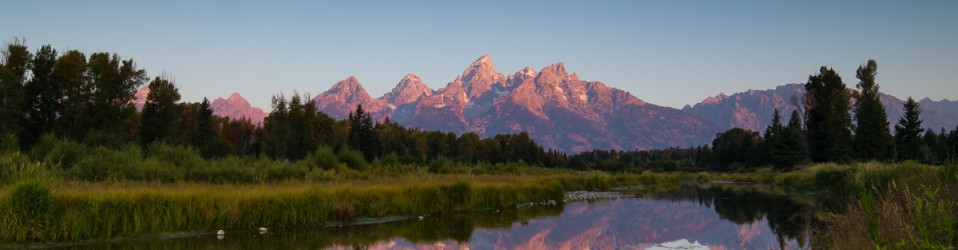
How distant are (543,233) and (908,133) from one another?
70280 millimetres

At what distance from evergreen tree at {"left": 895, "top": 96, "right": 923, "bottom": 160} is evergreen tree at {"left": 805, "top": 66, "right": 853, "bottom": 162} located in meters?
6.29

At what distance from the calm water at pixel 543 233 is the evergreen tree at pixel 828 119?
46.1m

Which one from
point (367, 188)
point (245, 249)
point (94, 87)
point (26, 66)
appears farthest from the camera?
point (94, 87)

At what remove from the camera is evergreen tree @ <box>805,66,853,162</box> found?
6781 centimetres

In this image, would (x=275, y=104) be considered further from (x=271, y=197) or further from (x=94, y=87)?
(x=271, y=197)

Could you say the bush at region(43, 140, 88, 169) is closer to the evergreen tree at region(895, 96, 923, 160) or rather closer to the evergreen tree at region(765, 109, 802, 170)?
the evergreen tree at region(765, 109, 802, 170)

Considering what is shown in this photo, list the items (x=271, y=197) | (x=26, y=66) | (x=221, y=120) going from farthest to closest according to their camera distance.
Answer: (x=221, y=120) → (x=26, y=66) → (x=271, y=197)

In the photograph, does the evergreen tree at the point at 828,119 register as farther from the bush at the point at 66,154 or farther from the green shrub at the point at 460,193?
the bush at the point at 66,154

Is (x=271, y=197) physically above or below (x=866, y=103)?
below

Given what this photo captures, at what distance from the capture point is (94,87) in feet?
201

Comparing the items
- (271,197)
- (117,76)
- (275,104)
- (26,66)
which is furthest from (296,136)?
(271,197)

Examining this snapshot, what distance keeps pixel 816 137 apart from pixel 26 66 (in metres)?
83.6

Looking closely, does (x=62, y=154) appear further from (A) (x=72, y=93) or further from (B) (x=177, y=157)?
(A) (x=72, y=93)

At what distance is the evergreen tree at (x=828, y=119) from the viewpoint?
67.8 meters
